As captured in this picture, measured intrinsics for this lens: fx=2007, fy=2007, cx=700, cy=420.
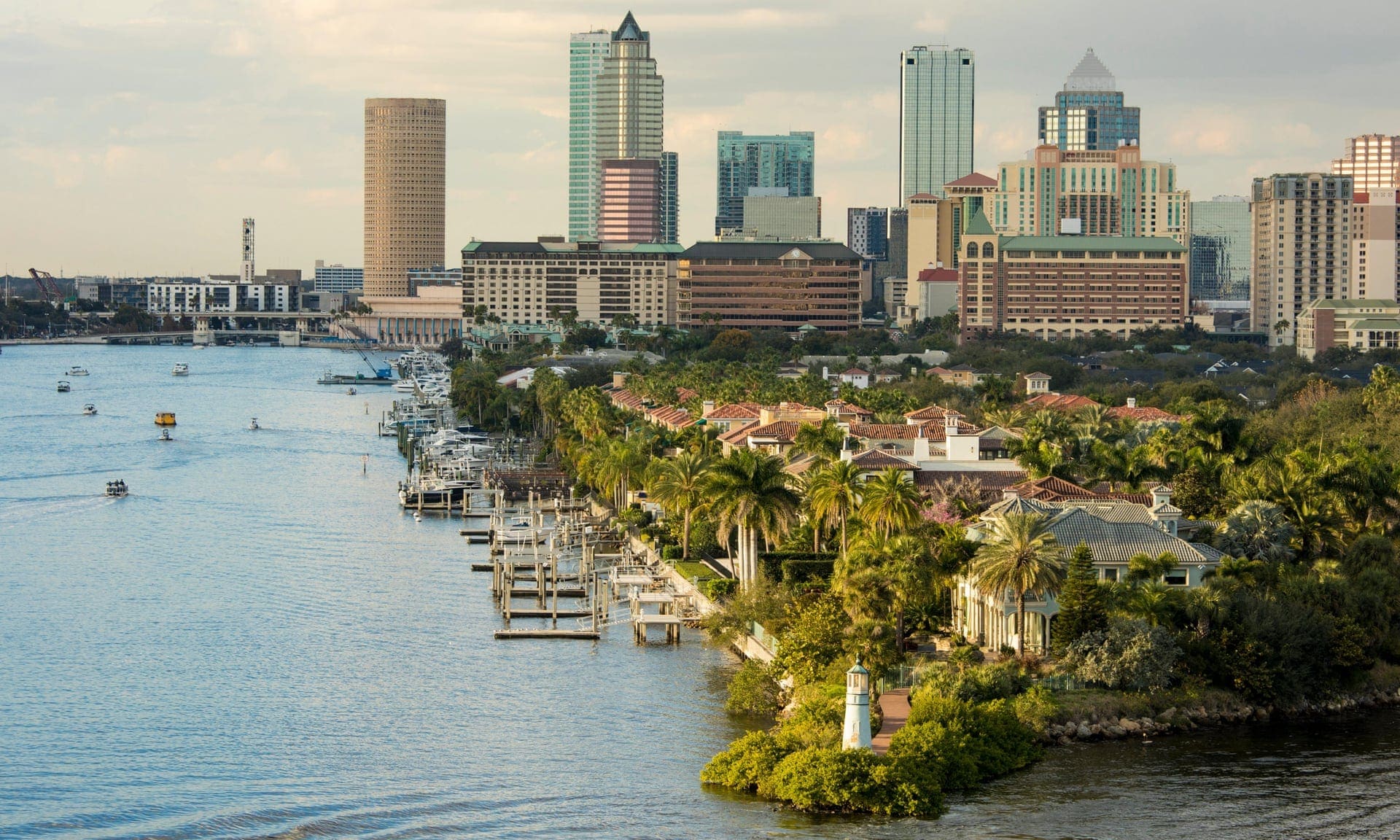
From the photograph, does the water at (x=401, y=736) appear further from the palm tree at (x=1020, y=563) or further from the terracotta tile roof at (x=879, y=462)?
the terracotta tile roof at (x=879, y=462)

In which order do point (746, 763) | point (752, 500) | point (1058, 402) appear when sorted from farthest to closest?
point (1058, 402) < point (752, 500) < point (746, 763)

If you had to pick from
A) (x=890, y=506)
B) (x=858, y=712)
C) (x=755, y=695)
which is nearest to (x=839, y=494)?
(x=890, y=506)

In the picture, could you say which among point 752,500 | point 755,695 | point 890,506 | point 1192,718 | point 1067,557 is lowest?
point 1192,718

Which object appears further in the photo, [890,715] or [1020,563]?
[1020,563]

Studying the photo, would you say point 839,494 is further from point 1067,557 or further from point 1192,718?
point 1192,718

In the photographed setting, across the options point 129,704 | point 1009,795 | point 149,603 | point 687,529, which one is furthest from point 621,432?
point 1009,795

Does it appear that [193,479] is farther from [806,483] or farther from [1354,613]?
[1354,613]

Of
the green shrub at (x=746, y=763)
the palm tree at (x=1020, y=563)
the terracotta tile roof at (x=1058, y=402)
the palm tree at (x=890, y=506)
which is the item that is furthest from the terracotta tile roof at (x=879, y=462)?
the green shrub at (x=746, y=763)
